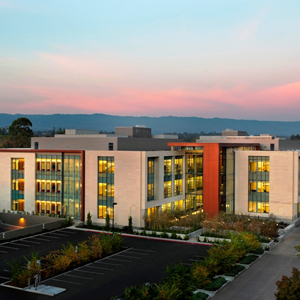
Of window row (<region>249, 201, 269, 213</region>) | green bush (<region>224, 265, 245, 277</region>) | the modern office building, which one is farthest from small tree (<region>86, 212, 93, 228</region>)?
window row (<region>249, 201, 269, 213</region>)

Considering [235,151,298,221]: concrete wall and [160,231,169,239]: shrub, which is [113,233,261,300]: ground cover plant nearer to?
[160,231,169,239]: shrub

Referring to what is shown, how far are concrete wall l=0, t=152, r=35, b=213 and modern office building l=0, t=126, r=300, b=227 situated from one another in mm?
135

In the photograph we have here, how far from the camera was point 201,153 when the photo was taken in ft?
179

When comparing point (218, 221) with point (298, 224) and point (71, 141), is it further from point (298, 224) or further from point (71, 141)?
point (71, 141)

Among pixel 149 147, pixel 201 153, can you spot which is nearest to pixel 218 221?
pixel 201 153

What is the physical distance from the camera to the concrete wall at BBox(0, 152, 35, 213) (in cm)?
5322

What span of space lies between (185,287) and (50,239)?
22332mm

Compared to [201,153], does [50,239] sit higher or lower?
lower

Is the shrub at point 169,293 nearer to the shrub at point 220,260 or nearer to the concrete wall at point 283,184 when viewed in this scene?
the shrub at point 220,260

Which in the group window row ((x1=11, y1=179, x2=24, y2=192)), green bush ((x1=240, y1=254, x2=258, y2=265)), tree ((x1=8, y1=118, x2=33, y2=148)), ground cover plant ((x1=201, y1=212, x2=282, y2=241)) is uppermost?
tree ((x1=8, y1=118, x2=33, y2=148))

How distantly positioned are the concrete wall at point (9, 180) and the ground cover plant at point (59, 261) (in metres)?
20.7

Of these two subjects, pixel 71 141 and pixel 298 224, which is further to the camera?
pixel 71 141

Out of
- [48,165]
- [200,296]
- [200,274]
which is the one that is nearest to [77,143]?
[48,165]

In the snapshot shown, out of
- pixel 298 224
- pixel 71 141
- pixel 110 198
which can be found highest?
pixel 71 141
